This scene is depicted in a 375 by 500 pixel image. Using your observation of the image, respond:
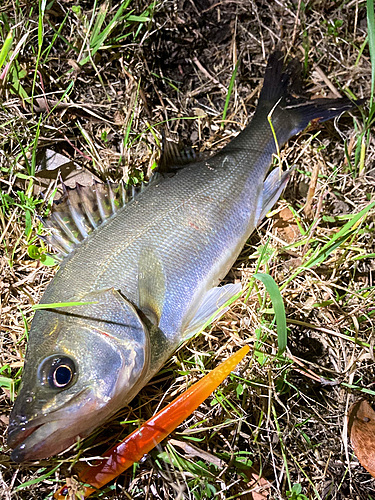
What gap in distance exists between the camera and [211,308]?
2.59 metres

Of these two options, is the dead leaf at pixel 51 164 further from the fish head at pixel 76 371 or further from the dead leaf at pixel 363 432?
the dead leaf at pixel 363 432

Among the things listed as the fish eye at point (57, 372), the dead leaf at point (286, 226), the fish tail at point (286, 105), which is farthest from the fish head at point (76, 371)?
the fish tail at point (286, 105)

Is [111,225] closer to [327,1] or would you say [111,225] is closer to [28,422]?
[28,422]

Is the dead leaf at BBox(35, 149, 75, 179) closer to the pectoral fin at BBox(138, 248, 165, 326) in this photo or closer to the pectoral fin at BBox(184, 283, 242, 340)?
the pectoral fin at BBox(138, 248, 165, 326)

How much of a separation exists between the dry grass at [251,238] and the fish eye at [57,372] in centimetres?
62

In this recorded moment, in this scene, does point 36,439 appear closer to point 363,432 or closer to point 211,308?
point 211,308

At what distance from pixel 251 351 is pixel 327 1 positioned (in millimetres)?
2962

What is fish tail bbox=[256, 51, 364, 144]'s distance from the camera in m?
3.08

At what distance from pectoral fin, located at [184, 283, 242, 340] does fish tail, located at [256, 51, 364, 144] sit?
4.14 ft

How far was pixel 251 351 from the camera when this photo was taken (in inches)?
107

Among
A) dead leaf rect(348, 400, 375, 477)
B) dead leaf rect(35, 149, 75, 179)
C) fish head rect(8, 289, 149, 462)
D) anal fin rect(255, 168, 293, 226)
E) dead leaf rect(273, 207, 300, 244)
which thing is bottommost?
dead leaf rect(348, 400, 375, 477)

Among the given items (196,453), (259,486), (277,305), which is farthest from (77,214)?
(259,486)

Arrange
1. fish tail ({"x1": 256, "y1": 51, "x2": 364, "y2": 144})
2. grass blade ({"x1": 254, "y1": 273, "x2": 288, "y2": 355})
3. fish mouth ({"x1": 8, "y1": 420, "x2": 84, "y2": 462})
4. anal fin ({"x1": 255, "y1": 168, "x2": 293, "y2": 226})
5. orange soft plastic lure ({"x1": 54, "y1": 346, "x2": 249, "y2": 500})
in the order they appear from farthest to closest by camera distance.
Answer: fish tail ({"x1": 256, "y1": 51, "x2": 364, "y2": 144}), anal fin ({"x1": 255, "y1": 168, "x2": 293, "y2": 226}), orange soft plastic lure ({"x1": 54, "y1": 346, "x2": 249, "y2": 500}), grass blade ({"x1": 254, "y1": 273, "x2": 288, "y2": 355}), fish mouth ({"x1": 8, "y1": 420, "x2": 84, "y2": 462})

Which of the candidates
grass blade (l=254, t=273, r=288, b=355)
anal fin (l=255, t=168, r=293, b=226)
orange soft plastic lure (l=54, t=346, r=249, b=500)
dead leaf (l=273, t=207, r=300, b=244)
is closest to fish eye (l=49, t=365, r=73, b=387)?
orange soft plastic lure (l=54, t=346, r=249, b=500)
